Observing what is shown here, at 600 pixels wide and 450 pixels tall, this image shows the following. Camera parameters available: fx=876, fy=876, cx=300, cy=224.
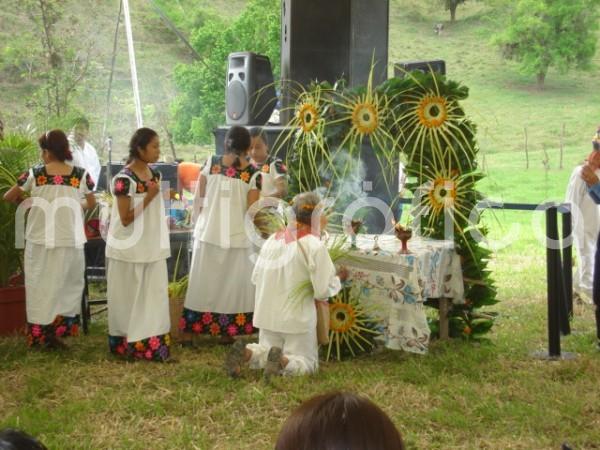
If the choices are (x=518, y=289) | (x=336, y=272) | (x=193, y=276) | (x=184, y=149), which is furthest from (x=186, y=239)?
(x=184, y=149)

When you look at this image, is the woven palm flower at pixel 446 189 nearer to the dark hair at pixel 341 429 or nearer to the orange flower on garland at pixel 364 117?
the orange flower on garland at pixel 364 117

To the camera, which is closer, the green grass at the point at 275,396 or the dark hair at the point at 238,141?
the green grass at the point at 275,396

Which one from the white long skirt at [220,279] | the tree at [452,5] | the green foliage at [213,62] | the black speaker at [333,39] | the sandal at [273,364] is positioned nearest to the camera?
the sandal at [273,364]

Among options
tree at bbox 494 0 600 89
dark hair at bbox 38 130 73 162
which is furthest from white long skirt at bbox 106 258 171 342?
tree at bbox 494 0 600 89

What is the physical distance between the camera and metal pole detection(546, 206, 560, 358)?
18.4ft

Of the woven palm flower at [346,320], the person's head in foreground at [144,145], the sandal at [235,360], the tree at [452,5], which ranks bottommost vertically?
the sandal at [235,360]

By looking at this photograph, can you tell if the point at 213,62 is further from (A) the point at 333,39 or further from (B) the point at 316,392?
(B) the point at 316,392

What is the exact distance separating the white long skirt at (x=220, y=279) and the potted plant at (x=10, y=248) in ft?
4.54

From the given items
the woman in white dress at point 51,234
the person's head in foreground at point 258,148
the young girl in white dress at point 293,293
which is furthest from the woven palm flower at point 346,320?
the woman in white dress at point 51,234

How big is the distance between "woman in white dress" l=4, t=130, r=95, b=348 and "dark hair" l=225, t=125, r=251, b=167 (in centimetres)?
99

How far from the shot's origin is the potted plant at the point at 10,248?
639 cm

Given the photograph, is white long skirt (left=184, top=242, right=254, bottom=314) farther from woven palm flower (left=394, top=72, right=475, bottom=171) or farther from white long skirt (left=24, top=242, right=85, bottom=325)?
woven palm flower (left=394, top=72, right=475, bottom=171)

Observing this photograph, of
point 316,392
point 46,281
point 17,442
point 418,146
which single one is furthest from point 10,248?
point 17,442

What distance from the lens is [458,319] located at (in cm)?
604
